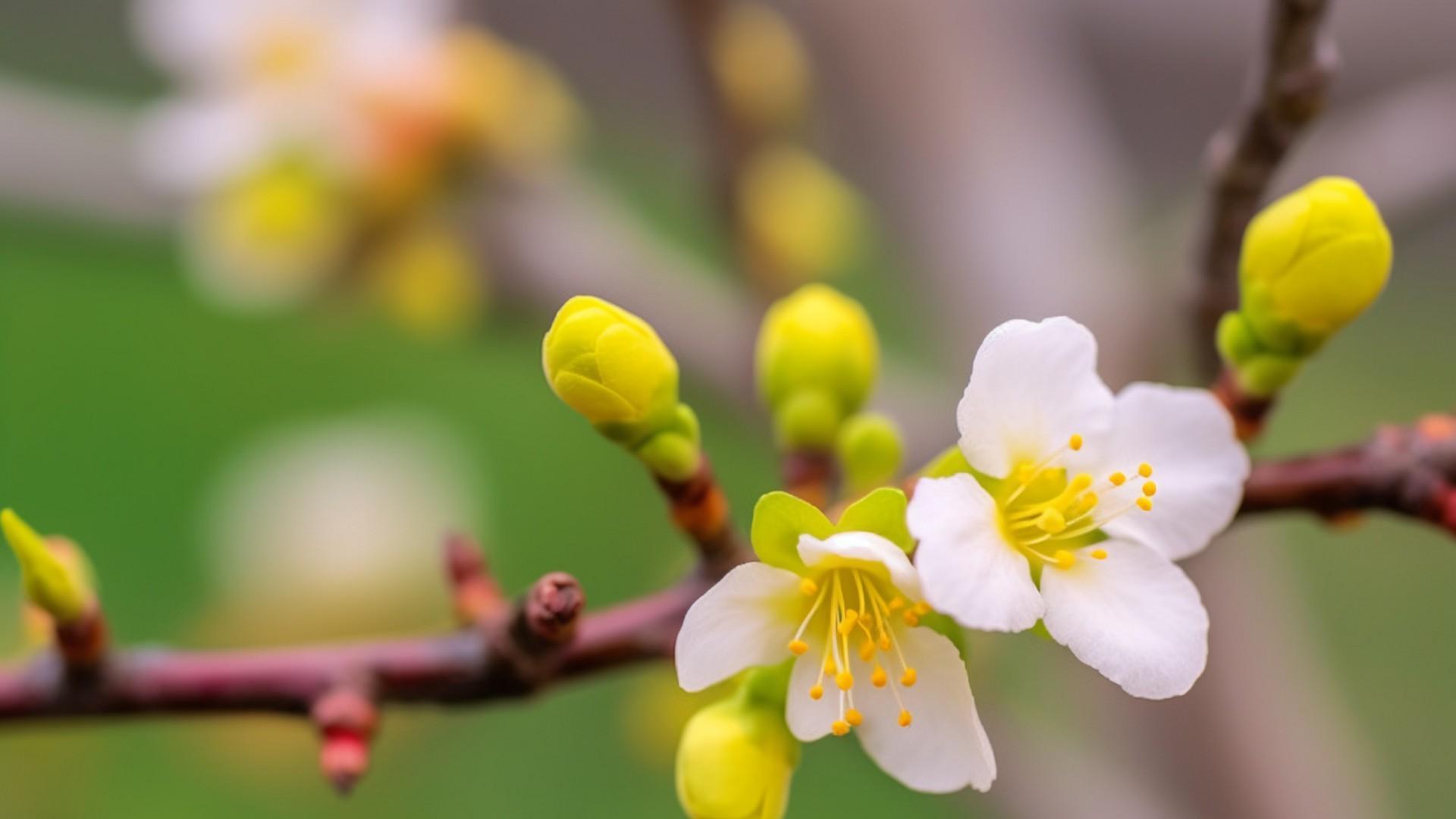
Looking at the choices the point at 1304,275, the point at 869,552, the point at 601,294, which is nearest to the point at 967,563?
the point at 869,552

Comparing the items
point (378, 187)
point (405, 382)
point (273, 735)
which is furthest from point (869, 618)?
point (405, 382)

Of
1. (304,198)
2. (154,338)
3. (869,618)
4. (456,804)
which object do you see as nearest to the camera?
(869,618)

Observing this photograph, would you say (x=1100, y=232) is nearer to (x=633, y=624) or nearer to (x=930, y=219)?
(x=930, y=219)

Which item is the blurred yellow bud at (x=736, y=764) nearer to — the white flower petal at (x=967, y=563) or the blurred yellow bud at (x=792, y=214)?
the white flower petal at (x=967, y=563)

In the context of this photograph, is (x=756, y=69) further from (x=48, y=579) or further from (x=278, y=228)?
(x=48, y=579)

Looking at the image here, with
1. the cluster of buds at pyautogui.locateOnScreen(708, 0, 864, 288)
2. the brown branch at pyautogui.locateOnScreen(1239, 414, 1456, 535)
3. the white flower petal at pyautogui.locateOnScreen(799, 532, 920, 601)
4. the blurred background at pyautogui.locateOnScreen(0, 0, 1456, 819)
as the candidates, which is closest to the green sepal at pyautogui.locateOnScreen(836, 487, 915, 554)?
the white flower petal at pyautogui.locateOnScreen(799, 532, 920, 601)

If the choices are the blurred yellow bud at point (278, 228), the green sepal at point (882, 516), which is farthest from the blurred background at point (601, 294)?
the green sepal at point (882, 516)

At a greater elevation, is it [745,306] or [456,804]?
[745,306]
